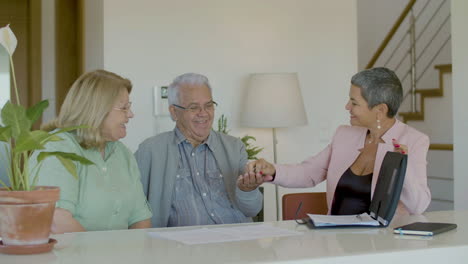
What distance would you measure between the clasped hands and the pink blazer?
91 mm

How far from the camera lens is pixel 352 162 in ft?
10.5

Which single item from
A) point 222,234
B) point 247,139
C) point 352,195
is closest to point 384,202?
A: point 222,234

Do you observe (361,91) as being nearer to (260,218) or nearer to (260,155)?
(260,218)

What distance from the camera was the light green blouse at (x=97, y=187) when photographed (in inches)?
99.3

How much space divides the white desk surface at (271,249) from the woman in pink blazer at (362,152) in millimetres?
785

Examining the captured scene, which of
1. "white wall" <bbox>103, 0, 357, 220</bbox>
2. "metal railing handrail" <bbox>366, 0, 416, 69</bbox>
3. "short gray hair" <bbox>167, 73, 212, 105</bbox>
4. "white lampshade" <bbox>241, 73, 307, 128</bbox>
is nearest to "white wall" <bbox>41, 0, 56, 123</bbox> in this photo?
"white wall" <bbox>103, 0, 357, 220</bbox>

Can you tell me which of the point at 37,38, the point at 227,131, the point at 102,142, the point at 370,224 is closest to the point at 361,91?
the point at 370,224

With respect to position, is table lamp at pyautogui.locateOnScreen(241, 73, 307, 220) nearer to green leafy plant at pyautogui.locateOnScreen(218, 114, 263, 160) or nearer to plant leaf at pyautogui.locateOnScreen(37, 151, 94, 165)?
green leafy plant at pyautogui.locateOnScreen(218, 114, 263, 160)

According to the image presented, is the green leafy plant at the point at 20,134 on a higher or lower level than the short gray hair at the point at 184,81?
lower

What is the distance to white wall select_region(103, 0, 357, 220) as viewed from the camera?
456cm

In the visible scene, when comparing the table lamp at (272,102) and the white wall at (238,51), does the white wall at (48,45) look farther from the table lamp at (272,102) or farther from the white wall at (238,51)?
the table lamp at (272,102)

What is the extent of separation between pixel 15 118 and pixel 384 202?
4.23ft

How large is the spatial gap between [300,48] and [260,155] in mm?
869

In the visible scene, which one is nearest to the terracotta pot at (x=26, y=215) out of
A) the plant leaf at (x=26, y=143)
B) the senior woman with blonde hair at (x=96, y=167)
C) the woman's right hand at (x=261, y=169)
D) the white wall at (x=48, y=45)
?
the plant leaf at (x=26, y=143)
